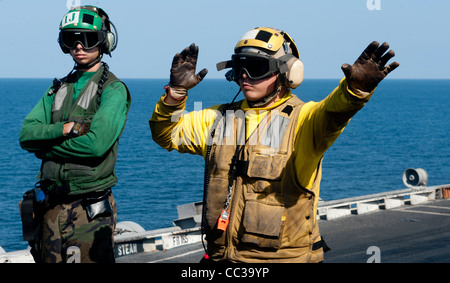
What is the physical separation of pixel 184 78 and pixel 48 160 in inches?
82.3

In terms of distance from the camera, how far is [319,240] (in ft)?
16.4

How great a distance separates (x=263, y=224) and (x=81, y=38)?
280 cm

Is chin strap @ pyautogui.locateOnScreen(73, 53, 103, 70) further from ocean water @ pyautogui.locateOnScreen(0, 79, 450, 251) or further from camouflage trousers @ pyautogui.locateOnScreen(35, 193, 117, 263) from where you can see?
ocean water @ pyautogui.locateOnScreen(0, 79, 450, 251)

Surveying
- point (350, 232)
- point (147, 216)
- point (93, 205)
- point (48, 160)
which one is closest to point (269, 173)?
point (93, 205)

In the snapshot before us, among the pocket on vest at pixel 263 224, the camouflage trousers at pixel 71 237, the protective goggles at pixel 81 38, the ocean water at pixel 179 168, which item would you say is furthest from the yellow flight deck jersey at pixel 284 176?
the ocean water at pixel 179 168

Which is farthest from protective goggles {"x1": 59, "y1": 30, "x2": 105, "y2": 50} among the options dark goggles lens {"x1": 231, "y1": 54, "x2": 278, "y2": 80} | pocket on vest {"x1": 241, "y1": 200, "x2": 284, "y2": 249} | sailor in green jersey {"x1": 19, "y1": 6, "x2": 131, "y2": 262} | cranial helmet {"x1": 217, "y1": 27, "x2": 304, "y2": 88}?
pocket on vest {"x1": 241, "y1": 200, "x2": 284, "y2": 249}

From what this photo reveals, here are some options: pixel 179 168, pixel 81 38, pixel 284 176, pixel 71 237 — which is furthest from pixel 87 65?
pixel 179 168

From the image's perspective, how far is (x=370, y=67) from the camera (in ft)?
13.0

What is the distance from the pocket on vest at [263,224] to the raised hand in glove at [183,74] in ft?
3.11

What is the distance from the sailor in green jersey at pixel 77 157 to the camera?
19.9 ft

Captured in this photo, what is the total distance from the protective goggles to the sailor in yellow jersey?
1703 mm

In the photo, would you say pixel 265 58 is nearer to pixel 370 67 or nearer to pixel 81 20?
pixel 370 67

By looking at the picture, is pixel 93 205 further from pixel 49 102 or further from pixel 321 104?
pixel 321 104

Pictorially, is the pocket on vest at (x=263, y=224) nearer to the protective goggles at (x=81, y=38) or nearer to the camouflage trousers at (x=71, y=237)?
the camouflage trousers at (x=71, y=237)
